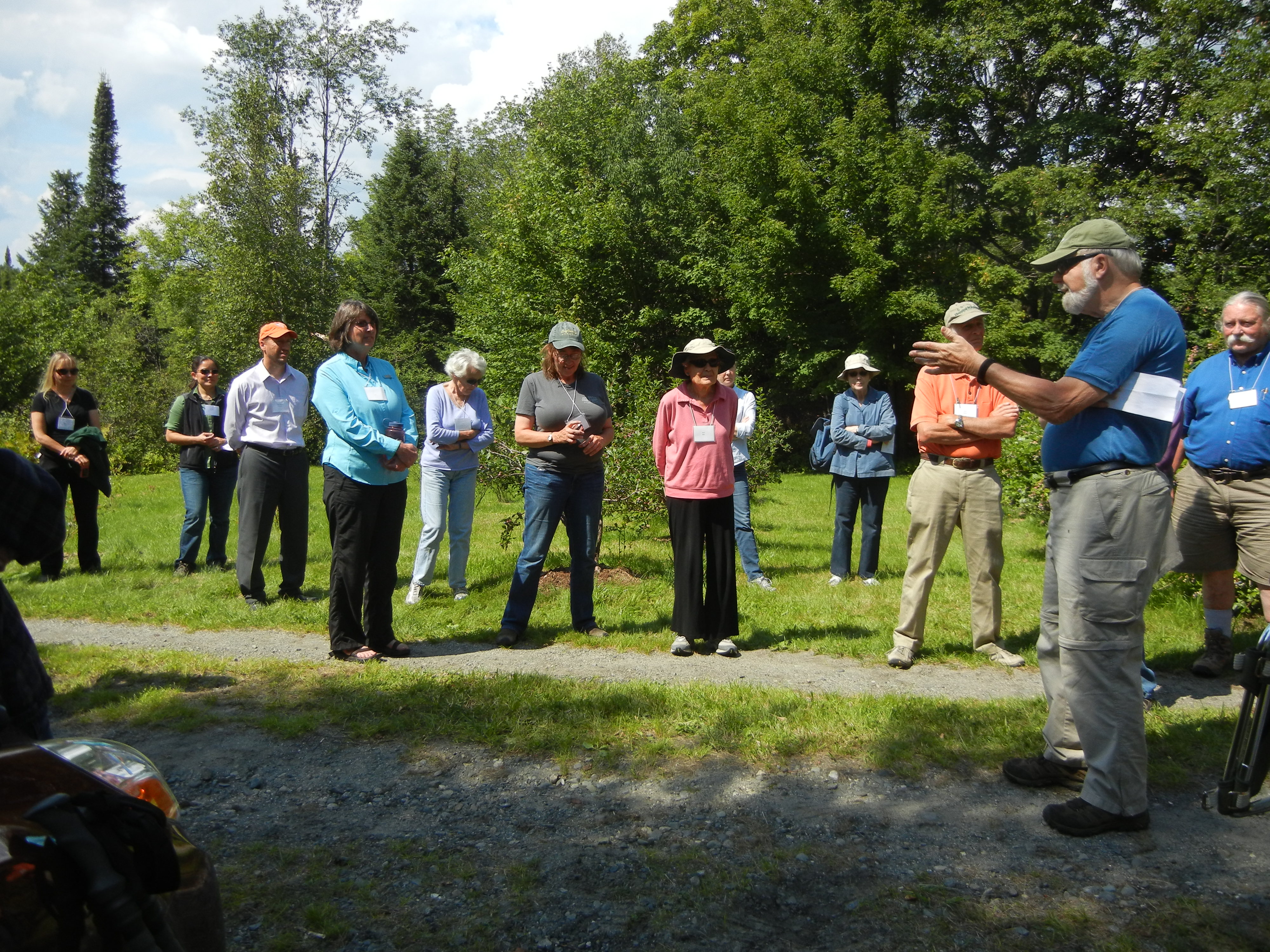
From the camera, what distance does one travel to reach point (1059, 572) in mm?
3756

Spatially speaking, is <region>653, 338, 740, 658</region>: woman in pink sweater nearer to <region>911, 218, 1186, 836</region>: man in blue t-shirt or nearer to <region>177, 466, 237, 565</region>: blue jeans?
<region>911, 218, 1186, 836</region>: man in blue t-shirt

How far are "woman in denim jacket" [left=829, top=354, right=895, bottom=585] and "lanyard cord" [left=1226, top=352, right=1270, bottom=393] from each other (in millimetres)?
3451

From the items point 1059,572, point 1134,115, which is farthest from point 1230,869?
point 1134,115

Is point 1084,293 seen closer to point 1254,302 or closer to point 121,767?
point 1254,302

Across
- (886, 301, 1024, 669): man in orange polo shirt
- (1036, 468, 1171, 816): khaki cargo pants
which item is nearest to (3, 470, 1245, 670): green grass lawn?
(886, 301, 1024, 669): man in orange polo shirt

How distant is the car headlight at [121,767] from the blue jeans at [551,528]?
4.47m

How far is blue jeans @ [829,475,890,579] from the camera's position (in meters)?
8.95

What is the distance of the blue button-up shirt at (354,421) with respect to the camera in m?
5.82

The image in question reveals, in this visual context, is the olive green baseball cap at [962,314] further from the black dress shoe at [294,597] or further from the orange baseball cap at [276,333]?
the black dress shoe at [294,597]

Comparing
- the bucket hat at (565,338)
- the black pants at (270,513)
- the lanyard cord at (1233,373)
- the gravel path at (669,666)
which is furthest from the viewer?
the black pants at (270,513)

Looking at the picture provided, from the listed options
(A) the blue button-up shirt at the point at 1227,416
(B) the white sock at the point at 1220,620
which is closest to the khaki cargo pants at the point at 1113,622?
(A) the blue button-up shirt at the point at 1227,416

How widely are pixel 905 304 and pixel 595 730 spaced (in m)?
24.9

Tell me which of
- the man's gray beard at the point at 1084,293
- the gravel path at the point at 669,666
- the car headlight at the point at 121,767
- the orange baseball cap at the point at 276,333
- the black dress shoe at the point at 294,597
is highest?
the orange baseball cap at the point at 276,333

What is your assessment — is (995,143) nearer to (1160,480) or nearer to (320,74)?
(320,74)
